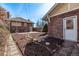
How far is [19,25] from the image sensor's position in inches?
116

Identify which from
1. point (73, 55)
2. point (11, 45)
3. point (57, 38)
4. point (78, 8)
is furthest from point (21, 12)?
point (73, 55)

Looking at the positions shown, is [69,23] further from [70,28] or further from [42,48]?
[42,48]

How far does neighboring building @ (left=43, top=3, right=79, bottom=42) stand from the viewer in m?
2.76

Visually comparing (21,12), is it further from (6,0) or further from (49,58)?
(49,58)

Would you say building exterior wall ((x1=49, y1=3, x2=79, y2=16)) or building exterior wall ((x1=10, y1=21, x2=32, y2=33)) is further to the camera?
building exterior wall ((x1=10, y1=21, x2=32, y2=33))

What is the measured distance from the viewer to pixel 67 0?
9.27 feet

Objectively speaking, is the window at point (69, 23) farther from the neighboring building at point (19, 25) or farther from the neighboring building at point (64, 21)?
the neighboring building at point (19, 25)

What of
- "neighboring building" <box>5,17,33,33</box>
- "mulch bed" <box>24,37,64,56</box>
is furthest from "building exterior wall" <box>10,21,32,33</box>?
"mulch bed" <box>24,37,64,56</box>

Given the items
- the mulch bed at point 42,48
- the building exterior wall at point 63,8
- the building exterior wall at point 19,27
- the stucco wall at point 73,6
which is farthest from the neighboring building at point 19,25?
the stucco wall at point 73,6

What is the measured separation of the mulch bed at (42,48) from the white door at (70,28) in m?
0.18

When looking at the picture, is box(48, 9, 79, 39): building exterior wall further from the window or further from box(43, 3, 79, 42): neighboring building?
the window

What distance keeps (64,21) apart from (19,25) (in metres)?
0.96

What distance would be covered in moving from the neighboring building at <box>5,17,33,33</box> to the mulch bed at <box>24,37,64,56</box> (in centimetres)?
34

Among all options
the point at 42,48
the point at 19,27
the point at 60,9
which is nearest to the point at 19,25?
the point at 19,27
